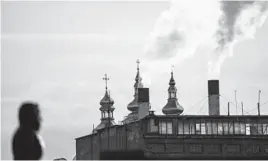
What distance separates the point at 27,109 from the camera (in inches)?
298

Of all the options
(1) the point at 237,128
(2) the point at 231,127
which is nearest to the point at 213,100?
(2) the point at 231,127

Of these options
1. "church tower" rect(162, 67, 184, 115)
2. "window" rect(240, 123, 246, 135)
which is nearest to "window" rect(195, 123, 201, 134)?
"window" rect(240, 123, 246, 135)

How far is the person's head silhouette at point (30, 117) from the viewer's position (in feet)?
24.8

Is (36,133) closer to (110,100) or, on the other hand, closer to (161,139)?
(161,139)

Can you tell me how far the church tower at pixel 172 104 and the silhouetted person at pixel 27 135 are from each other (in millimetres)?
117173

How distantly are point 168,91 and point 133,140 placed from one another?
43.4 metres

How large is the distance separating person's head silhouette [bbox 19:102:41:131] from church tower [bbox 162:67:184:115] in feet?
384

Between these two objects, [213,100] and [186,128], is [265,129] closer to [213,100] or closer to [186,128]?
[186,128]

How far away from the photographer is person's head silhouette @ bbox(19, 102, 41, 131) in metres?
7.56

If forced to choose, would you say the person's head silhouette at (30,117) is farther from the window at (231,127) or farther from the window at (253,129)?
the window at (231,127)

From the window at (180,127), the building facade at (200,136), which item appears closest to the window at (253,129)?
the building facade at (200,136)

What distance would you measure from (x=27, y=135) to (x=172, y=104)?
394ft

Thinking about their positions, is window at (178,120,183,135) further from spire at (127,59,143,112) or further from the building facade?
spire at (127,59,143,112)

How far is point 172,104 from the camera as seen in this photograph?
12756 centimetres
